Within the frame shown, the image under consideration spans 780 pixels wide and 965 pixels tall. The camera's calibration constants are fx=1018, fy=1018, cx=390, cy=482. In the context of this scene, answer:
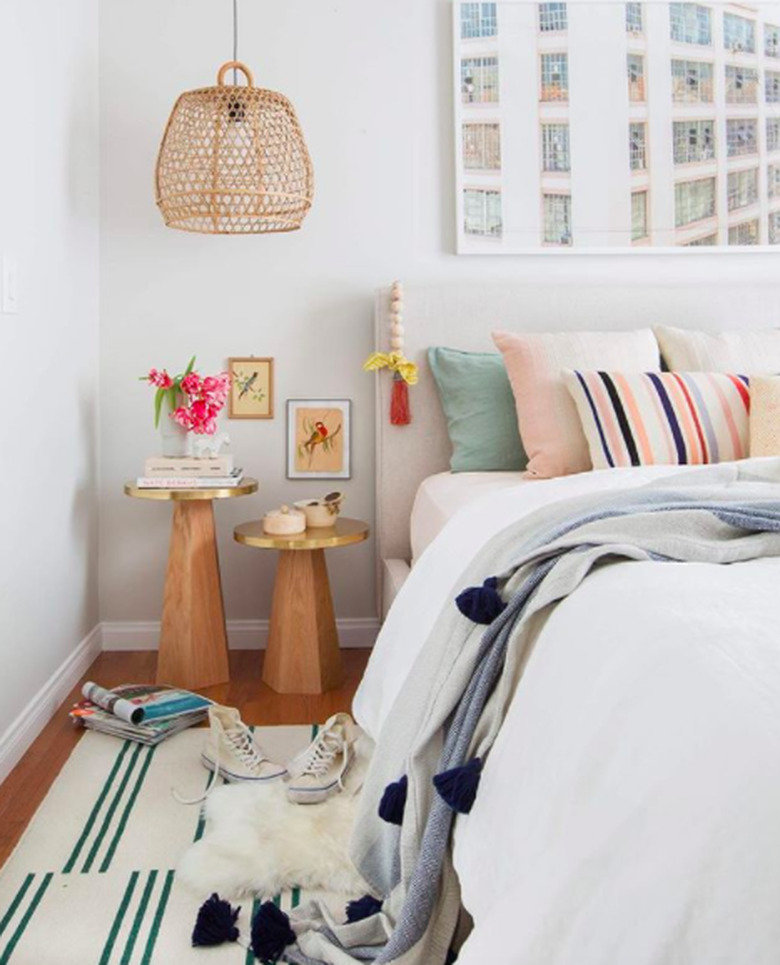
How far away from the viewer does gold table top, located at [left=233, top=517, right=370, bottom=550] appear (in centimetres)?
278

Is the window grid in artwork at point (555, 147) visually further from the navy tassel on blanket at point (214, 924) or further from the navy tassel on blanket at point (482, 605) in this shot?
the navy tassel on blanket at point (214, 924)

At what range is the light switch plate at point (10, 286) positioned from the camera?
2.28m

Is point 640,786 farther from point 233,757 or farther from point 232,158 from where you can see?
point 232,158

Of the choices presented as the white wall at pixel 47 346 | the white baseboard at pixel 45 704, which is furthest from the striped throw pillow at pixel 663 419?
the white baseboard at pixel 45 704

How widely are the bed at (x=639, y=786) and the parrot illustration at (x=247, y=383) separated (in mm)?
2115

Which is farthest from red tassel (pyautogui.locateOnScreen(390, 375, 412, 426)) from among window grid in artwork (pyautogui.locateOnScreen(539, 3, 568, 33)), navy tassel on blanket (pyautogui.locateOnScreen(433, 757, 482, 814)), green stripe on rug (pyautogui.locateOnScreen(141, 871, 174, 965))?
navy tassel on blanket (pyautogui.locateOnScreen(433, 757, 482, 814))

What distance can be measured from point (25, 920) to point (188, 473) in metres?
1.47

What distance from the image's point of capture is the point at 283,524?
9.37 ft

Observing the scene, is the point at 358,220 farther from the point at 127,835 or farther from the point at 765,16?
the point at 127,835

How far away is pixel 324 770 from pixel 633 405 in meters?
1.18

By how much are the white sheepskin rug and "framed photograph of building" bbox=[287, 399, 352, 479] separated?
55.2 inches

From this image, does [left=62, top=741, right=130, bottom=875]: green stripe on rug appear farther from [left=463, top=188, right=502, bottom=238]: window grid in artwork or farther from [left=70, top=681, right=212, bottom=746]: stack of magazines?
[left=463, top=188, right=502, bottom=238]: window grid in artwork

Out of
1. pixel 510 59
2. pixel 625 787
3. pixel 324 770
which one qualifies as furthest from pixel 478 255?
pixel 625 787

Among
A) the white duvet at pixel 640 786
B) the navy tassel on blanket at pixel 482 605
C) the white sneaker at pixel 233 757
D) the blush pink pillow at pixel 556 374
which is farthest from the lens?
the blush pink pillow at pixel 556 374
